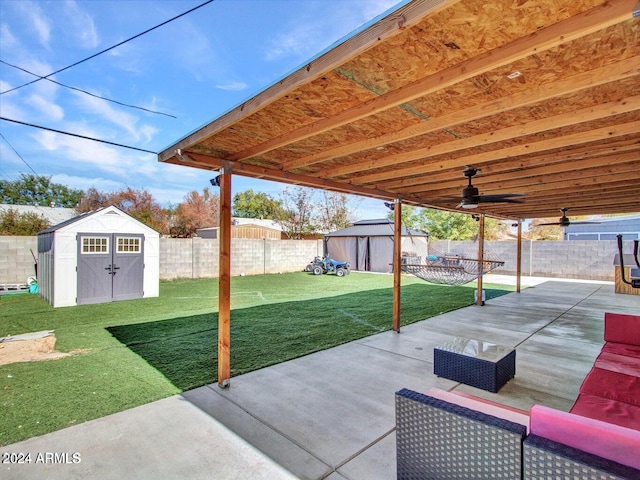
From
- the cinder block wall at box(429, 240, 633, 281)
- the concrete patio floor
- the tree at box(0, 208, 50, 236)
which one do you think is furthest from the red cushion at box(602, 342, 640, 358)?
the tree at box(0, 208, 50, 236)

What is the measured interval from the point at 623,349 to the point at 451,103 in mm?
3035

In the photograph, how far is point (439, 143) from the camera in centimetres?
315

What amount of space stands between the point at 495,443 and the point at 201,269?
1173cm

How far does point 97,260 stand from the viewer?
24.0 feet

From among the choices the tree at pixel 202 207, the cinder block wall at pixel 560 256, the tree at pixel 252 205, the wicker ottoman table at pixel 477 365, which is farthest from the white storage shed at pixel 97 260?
the tree at pixel 252 205

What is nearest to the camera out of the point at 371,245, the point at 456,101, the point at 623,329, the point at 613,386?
the point at 456,101

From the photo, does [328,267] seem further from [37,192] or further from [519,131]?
[37,192]

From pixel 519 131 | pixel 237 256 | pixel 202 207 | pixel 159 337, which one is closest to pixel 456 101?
pixel 519 131

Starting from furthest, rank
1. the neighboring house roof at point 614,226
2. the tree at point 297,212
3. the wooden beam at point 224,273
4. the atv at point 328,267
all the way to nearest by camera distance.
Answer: the tree at point 297,212
the neighboring house roof at point 614,226
the atv at point 328,267
the wooden beam at point 224,273

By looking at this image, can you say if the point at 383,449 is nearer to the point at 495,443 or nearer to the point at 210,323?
the point at 495,443

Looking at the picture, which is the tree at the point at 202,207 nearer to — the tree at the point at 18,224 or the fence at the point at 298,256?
the tree at the point at 18,224

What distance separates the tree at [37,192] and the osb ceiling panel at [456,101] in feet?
88.9

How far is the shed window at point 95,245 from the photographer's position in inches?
283

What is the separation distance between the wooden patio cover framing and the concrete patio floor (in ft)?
1.98
